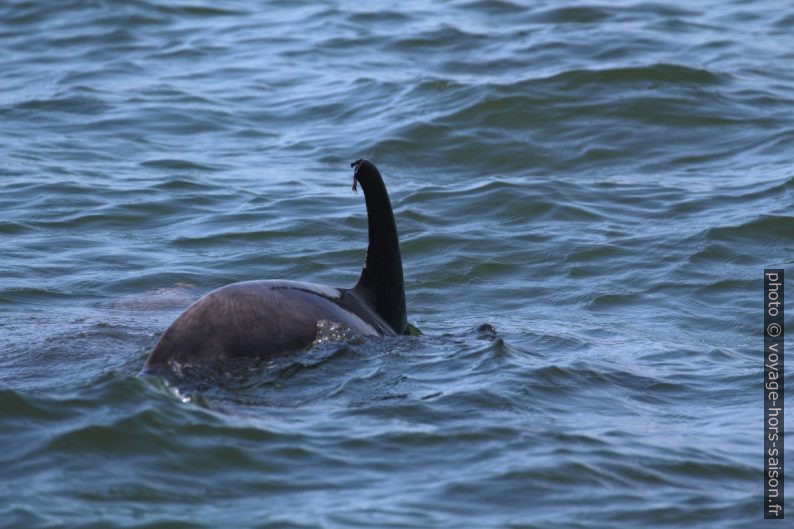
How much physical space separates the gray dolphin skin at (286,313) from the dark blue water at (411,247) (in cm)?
12

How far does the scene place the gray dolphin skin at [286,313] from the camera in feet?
18.7

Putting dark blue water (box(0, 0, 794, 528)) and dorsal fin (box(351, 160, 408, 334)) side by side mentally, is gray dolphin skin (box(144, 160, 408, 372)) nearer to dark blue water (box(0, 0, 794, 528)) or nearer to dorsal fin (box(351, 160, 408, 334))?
dorsal fin (box(351, 160, 408, 334))

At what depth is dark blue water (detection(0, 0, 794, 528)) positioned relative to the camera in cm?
526

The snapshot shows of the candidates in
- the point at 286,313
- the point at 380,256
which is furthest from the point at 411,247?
the point at 286,313

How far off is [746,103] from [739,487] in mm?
8322

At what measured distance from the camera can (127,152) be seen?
12.5m

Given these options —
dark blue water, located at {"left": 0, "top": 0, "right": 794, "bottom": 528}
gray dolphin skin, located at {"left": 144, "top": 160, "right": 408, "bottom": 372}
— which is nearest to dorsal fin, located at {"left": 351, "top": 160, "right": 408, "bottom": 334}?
gray dolphin skin, located at {"left": 144, "top": 160, "right": 408, "bottom": 372}

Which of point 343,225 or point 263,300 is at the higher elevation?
point 263,300

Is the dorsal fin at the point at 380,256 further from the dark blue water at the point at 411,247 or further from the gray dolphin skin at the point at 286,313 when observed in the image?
the dark blue water at the point at 411,247

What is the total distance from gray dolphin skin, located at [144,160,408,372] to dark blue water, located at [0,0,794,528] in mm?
122

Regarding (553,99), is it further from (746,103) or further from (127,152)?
(127,152)

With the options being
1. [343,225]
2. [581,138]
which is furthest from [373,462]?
[581,138]

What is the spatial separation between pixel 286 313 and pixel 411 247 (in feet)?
12.4

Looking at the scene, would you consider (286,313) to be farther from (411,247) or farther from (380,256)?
(411,247)
